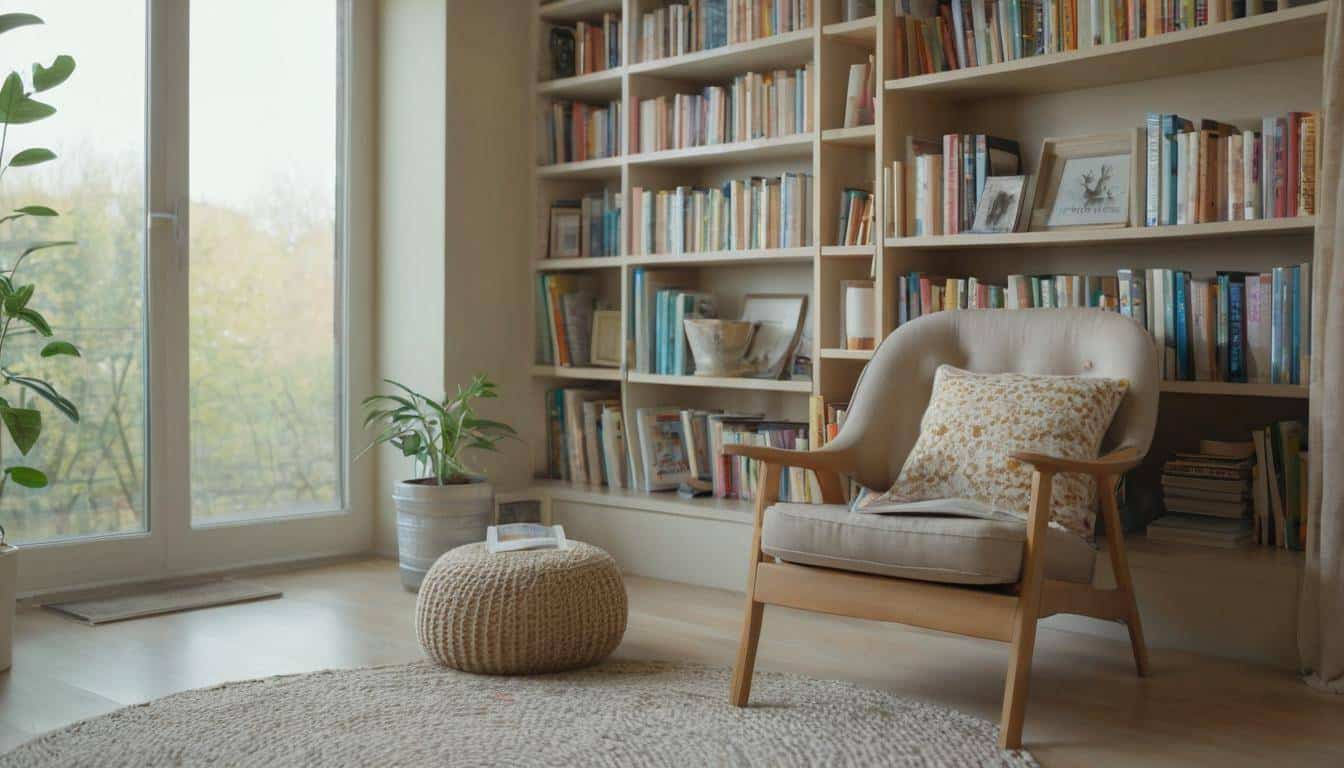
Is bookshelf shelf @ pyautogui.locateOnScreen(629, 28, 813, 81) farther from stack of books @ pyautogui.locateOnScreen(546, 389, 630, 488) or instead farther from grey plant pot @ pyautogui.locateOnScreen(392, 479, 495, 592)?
grey plant pot @ pyautogui.locateOnScreen(392, 479, 495, 592)

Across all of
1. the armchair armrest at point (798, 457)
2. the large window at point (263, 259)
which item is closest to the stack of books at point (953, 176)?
the armchair armrest at point (798, 457)

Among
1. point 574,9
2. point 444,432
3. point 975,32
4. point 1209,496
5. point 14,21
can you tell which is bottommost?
point 1209,496

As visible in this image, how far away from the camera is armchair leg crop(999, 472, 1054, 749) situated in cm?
241

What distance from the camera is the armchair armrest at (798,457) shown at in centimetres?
271

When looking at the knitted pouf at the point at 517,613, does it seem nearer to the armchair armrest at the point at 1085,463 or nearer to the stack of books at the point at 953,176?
the armchair armrest at the point at 1085,463

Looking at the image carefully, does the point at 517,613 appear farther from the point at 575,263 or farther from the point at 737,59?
the point at 737,59

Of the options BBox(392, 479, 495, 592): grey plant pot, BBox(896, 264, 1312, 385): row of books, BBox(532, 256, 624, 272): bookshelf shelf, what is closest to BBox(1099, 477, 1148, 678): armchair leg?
BBox(896, 264, 1312, 385): row of books

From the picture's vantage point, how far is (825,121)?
155 inches

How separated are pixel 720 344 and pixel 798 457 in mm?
1357

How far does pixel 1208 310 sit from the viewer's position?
10.8ft

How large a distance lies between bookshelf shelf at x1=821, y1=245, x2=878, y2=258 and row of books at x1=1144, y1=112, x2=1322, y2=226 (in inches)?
31.4

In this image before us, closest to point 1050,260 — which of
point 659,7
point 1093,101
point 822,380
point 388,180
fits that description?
point 1093,101

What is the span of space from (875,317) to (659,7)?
1.49 metres

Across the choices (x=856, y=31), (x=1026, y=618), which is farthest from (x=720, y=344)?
(x=1026, y=618)
